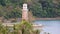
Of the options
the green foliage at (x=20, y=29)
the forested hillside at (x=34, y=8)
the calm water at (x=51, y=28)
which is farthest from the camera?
the forested hillside at (x=34, y=8)

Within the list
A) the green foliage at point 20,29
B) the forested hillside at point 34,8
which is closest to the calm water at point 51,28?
the forested hillside at point 34,8

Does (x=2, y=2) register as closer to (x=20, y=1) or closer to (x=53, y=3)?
(x=20, y=1)

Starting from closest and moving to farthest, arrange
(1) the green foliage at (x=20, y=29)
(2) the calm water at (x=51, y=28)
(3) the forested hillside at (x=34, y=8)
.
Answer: (1) the green foliage at (x=20, y=29), (2) the calm water at (x=51, y=28), (3) the forested hillside at (x=34, y=8)

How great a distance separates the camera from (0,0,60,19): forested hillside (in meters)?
24.5

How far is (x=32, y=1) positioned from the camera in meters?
29.4

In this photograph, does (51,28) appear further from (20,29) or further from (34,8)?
(20,29)

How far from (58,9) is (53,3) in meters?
0.83

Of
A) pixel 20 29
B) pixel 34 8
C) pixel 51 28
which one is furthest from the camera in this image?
pixel 34 8

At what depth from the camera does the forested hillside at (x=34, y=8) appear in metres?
24.5

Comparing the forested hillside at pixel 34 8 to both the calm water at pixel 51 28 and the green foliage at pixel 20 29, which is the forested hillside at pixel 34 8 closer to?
the calm water at pixel 51 28

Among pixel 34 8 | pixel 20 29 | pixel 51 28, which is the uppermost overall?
pixel 20 29

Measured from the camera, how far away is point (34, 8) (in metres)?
28.5

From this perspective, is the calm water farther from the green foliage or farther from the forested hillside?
the green foliage

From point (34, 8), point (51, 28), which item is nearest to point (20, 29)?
point (51, 28)
